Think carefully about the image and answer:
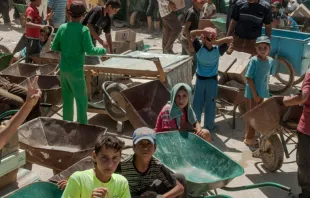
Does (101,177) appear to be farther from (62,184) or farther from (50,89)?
(50,89)

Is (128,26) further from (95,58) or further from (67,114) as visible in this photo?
(67,114)

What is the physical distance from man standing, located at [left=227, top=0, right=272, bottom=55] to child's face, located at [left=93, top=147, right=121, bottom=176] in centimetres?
554

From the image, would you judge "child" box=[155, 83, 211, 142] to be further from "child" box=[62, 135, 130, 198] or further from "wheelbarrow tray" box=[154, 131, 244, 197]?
"child" box=[62, 135, 130, 198]

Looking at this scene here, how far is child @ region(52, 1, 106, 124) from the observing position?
258 inches

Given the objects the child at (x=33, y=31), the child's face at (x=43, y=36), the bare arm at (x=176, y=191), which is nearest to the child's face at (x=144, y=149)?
the bare arm at (x=176, y=191)

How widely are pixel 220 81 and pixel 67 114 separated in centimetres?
295

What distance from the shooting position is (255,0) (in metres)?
9.02

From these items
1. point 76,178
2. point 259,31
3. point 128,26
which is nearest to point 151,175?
point 76,178

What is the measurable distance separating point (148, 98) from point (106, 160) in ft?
11.4

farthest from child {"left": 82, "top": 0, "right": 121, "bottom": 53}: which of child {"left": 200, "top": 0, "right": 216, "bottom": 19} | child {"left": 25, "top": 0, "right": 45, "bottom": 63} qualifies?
child {"left": 200, "top": 0, "right": 216, "bottom": 19}

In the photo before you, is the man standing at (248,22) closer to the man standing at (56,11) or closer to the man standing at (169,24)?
the man standing at (169,24)

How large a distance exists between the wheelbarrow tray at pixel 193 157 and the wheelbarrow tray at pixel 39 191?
1.39m

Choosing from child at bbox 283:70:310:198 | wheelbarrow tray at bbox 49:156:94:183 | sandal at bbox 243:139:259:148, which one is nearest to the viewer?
wheelbarrow tray at bbox 49:156:94:183

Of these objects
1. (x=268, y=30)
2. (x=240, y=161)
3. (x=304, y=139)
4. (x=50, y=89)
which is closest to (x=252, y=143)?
(x=240, y=161)
